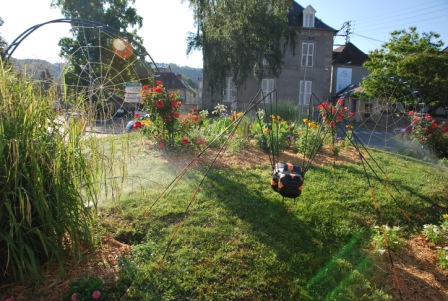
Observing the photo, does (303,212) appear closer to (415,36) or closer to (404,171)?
(404,171)

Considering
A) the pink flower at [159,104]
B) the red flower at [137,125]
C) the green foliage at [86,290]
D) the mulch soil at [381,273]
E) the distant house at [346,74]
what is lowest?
the mulch soil at [381,273]

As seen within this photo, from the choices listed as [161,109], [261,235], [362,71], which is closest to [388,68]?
[362,71]

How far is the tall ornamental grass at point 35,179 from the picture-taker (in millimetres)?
1926

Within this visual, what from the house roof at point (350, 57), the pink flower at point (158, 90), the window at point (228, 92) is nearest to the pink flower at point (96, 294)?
the pink flower at point (158, 90)

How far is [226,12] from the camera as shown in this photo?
15.1 m

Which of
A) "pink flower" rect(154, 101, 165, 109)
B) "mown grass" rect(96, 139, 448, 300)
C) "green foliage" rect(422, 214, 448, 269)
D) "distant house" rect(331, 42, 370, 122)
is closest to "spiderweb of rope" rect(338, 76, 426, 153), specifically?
"distant house" rect(331, 42, 370, 122)

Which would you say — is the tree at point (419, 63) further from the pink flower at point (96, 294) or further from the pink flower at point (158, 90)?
the pink flower at point (96, 294)

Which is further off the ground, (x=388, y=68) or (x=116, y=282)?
(x=388, y=68)

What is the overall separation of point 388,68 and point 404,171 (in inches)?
447

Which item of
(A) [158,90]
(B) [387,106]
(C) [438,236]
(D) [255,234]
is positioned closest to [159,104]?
(A) [158,90]

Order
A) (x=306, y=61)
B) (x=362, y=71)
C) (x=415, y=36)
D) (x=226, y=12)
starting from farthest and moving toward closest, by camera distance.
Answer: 1. (x=362, y=71)
2. (x=306, y=61)
3. (x=226, y=12)
4. (x=415, y=36)

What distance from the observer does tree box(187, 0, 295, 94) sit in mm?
14969

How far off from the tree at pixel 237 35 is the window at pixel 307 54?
386 centimetres

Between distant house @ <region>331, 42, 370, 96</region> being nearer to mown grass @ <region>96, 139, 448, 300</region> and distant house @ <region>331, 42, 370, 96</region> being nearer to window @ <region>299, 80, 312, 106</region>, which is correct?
window @ <region>299, 80, 312, 106</region>
